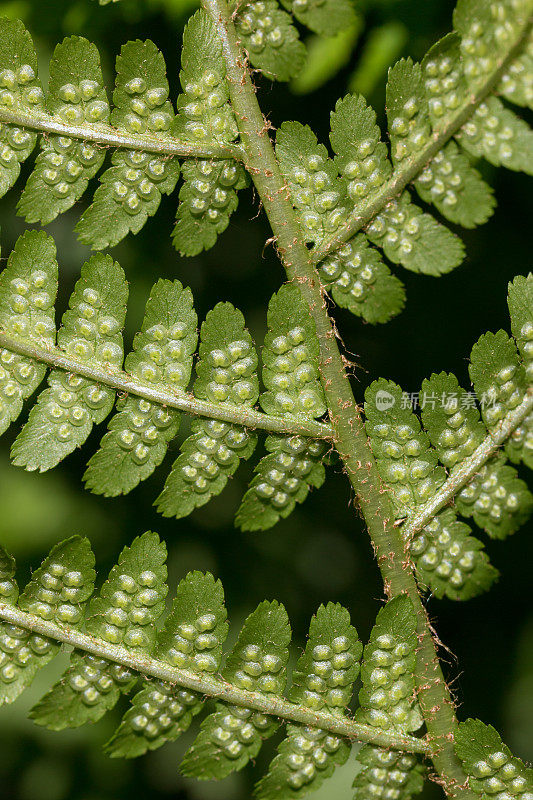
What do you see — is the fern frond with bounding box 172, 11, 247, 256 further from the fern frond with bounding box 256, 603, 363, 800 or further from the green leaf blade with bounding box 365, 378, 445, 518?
the fern frond with bounding box 256, 603, 363, 800

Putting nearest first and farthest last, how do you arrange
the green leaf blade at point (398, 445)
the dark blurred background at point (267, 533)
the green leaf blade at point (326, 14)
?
1. the green leaf blade at point (326, 14)
2. the green leaf blade at point (398, 445)
3. the dark blurred background at point (267, 533)

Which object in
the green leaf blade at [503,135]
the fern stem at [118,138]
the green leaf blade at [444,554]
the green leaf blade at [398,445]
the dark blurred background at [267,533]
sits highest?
the green leaf blade at [503,135]

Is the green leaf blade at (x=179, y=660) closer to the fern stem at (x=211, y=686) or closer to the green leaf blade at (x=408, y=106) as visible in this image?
the fern stem at (x=211, y=686)

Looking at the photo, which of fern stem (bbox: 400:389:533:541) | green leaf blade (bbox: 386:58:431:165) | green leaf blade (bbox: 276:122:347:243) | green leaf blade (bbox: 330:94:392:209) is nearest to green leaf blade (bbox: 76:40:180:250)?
green leaf blade (bbox: 276:122:347:243)

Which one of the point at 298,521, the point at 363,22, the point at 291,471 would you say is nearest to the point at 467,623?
the point at 298,521

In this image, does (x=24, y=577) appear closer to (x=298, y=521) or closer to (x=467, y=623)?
(x=298, y=521)

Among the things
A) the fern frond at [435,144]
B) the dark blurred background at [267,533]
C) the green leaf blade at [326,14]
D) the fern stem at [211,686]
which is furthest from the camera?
the dark blurred background at [267,533]

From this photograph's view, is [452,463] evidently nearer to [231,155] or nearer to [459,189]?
[459,189]

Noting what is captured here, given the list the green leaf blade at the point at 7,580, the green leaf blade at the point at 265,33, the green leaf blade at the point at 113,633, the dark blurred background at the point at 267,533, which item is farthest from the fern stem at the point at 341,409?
the dark blurred background at the point at 267,533

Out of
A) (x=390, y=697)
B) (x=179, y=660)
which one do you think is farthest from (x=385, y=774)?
(x=179, y=660)
